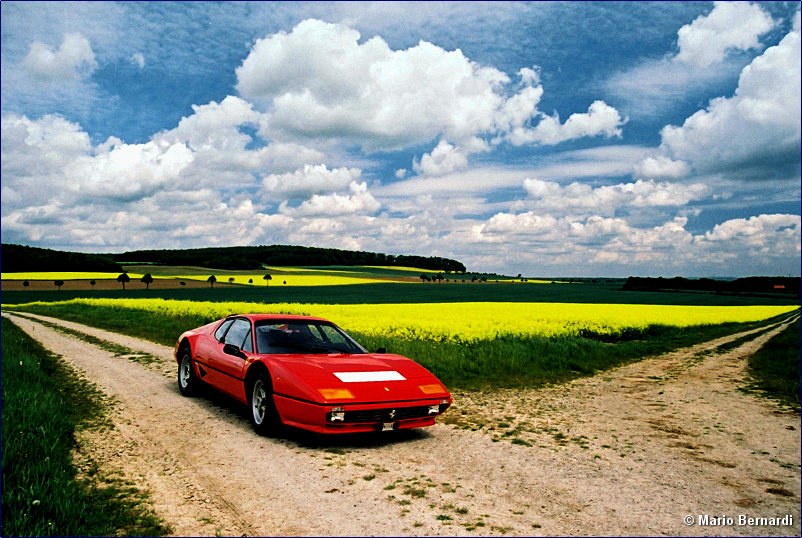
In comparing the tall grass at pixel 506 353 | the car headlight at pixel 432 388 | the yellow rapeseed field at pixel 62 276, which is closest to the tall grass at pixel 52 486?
the car headlight at pixel 432 388

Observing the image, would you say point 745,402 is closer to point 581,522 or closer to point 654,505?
point 654,505

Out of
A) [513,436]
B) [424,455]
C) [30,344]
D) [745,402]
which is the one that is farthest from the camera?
[30,344]

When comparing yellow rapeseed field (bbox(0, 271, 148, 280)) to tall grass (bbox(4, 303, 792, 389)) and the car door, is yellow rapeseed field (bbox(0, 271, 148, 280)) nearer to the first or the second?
tall grass (bbox(4, 303, 792, 389))

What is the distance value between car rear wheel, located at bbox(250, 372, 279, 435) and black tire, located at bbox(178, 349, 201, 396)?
229 cm

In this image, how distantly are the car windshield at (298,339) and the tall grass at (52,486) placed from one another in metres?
2.39

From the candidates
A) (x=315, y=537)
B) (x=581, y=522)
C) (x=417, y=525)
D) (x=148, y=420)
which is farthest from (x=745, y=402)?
(x=148, y=420)

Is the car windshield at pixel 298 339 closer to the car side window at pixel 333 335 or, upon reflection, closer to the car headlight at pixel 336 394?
the car side window at pixel 333 335

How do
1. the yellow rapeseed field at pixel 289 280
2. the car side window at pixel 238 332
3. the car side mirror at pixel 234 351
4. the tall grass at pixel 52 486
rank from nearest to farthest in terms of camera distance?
the tall grass at pixel 52 486 → the car side mirror at pixel 234 351 → the car side window at pixel 238 332 → the yellow rapeseed field at pixel 289 280

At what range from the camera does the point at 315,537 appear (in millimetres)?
3727

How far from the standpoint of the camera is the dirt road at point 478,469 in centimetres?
410

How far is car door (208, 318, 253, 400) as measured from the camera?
7267mm

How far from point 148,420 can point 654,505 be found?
6.10m

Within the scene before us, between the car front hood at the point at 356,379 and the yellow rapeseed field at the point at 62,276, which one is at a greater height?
the yellow rapeseed field at the point at 62,276

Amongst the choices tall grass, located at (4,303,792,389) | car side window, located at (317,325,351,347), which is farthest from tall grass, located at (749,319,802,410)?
car side window, located at (317,325,351,347)
